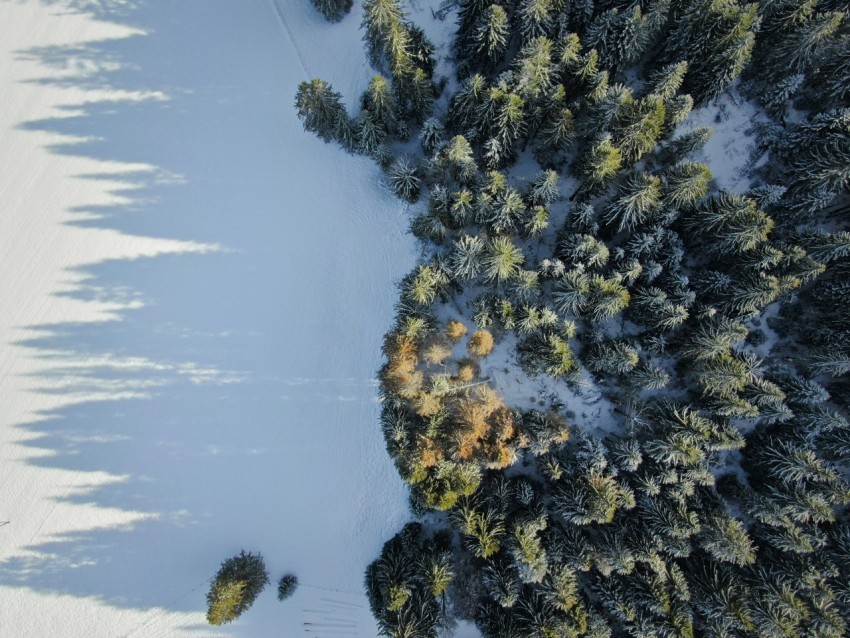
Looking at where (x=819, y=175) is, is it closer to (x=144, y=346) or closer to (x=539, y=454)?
(x=539, y=454)

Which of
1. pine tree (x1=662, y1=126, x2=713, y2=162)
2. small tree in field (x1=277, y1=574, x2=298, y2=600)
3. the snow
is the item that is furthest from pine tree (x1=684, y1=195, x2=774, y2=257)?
small tree in field (x1=277, y1=574, x2=298, y2=600)

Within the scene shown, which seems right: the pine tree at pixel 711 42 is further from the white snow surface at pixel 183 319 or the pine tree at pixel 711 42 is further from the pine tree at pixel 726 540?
the pine tree at pixel 726 540

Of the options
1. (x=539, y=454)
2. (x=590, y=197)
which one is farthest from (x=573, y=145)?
(x=539, y=454)

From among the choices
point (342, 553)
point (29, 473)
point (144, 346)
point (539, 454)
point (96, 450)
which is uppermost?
point (539, 454)

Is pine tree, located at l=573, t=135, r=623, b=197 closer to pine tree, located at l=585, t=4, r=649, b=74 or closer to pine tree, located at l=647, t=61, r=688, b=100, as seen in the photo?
pine tree, located at l=647, t=61, r=688, b=100

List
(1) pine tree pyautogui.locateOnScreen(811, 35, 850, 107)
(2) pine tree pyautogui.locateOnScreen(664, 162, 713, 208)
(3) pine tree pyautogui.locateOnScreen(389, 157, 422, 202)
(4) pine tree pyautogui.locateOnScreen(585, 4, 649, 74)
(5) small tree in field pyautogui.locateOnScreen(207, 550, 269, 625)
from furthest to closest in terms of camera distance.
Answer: (3) pine tree pyautogui.locateOnScreen(389, 157, 422, 202), (1) pine tree pyautogui.locateOnScreen(811, 35, 850, 107), (4) pine tree pyautogui.locateOnScreen(585, 4, 649, 74), (5) small tree in field pyautogui.locateOnScreen(207, 550, 269, 625), (2) pine tree pyautogui.locateOnScreen(664, 162, 713, 208)
